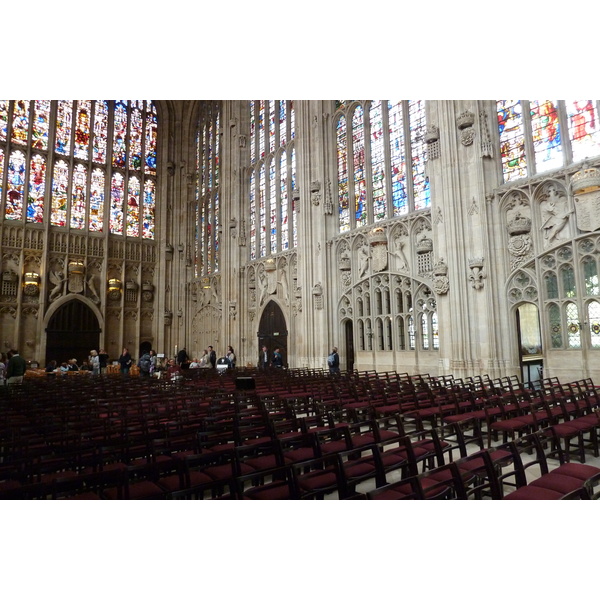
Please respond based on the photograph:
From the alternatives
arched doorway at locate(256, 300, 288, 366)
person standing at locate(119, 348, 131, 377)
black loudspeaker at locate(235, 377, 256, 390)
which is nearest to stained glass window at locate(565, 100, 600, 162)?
black loudspeaker at locate(235, 377, 256, 390)

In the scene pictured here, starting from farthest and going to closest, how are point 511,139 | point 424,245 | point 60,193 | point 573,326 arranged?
point 60,193 < point 424,245 < point 511,139 < point 573,326

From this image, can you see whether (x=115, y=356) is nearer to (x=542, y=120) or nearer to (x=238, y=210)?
(x=238, y=210)

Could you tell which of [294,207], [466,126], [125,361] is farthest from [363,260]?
[125,361]

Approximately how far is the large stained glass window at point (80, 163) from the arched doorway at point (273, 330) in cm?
1250

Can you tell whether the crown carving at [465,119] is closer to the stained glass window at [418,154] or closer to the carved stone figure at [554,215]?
the stained glass window at [418,154]

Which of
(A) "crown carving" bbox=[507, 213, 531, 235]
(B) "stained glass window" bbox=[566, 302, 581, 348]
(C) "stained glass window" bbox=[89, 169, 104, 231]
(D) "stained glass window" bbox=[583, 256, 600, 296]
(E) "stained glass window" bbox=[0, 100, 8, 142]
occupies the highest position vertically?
(E) "stained glass window" bbox=[0, 100, 8, 142]

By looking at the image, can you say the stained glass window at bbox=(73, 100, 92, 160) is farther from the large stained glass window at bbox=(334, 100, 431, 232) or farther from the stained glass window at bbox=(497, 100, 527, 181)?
the stained glass window at bbox=(497, 100, 527, 181)

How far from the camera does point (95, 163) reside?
2942 cm

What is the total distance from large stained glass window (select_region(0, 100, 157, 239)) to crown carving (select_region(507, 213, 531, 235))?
24920mm

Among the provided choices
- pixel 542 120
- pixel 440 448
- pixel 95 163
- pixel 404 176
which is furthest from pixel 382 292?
pixel 95 163

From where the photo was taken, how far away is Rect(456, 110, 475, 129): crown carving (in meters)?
14.4

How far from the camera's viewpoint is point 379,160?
62.2 feet

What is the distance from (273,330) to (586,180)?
16089mm

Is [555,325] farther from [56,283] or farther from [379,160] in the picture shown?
[56,283]
